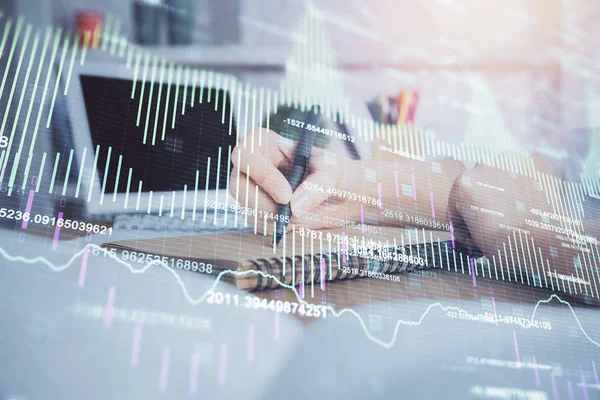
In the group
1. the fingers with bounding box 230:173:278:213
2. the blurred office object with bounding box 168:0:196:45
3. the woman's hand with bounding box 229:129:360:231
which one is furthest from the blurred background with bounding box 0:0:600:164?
the fingers with bounding box 230:173:278:213

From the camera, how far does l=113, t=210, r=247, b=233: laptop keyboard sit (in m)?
1.28

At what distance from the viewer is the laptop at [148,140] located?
1.30 metres

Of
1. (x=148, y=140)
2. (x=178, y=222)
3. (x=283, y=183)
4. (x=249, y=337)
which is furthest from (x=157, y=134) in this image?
(x=249, y=337)

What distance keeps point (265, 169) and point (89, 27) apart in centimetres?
66

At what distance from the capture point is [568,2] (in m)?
2.03

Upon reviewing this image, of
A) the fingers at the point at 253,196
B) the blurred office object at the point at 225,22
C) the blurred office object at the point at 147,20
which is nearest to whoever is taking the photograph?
the fingers at the point at 253,196

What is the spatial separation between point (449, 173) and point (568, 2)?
940 mm

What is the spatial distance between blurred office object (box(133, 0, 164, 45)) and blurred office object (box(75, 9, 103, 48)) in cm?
10

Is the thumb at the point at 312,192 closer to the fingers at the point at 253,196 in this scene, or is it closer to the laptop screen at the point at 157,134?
the fingers at the point at 253,196

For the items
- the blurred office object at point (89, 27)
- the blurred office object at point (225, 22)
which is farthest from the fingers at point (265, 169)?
the blurred office object at point (89, 27)

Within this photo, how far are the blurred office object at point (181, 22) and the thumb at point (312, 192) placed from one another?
22.6 inches

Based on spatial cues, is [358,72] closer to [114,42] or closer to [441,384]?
[114,42]

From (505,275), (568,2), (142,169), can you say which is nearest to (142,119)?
(142,169)

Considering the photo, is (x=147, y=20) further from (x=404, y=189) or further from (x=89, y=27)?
(x=404, y=189)
